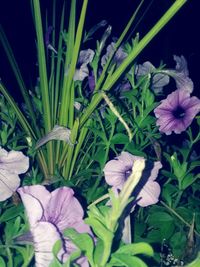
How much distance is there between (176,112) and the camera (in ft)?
3.15

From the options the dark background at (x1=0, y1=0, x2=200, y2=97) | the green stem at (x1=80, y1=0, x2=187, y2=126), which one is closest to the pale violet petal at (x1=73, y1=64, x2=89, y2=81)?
the green stem at (x1=80, y1=0, x2=187, y2=126)

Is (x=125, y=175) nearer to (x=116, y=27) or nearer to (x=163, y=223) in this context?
(x=163, y=223)

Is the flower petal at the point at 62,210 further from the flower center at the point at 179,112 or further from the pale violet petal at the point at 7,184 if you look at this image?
the flower center at the point at 179,112

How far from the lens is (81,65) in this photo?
939 mm

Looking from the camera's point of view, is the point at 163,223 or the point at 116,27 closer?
the point at 163,223

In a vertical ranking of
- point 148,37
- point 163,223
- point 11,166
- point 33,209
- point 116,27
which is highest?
point 148,37

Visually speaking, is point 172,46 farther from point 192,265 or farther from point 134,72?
point 192,265

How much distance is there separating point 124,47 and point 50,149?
33 centimetres

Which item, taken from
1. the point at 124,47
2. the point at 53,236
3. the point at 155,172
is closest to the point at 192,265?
the point at 53,236

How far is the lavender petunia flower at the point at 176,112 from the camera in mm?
896

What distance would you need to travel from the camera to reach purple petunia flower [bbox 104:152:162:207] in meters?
0.71

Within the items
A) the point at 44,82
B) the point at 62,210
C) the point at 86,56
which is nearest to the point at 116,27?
the point at 86,56

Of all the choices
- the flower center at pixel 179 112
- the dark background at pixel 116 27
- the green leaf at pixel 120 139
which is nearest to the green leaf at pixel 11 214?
the green leaf at pixel 120 139

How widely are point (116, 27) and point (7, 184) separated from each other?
1.73 metres
